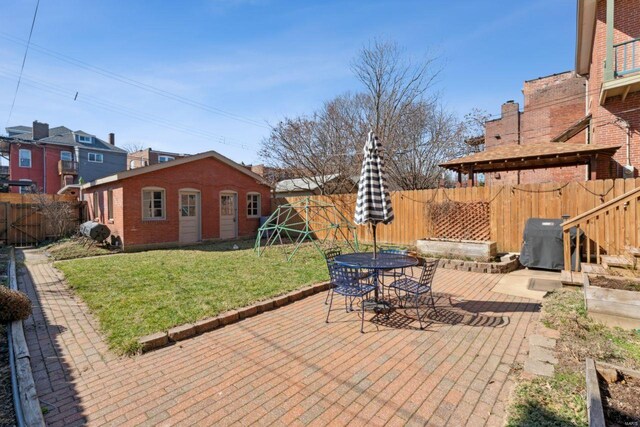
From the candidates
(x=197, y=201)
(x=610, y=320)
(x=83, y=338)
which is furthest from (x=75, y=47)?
(x=610, y=320)

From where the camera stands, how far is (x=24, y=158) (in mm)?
27984

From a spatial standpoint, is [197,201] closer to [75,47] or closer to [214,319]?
[75,47]

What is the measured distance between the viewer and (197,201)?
46.1 feet

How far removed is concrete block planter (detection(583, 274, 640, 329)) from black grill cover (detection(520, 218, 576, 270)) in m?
3.73

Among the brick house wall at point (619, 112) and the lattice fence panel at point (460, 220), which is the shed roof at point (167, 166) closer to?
the lattice fence panel at point (460, 220)

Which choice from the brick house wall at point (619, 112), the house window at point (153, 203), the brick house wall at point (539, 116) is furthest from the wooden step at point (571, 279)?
the brick house wall at point (539, 116)

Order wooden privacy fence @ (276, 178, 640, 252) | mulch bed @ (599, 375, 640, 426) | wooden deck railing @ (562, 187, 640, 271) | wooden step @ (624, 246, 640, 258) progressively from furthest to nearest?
wooden privacy fence @ (276, 178, 640, 252) → wooden deck railing @ (562, 187, 640, 271) → wooden step @ (624, 246, 640, 258) → mulch bed @ (599, 375, 640, 426)

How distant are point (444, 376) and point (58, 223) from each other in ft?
57.2

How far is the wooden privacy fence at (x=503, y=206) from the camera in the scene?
8547mm

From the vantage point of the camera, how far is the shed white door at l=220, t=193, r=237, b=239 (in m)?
14.9

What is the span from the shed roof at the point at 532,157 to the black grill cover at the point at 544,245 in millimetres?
2899

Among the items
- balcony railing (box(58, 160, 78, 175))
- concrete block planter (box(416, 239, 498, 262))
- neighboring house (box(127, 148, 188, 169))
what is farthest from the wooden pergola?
neighboring house (box(127, 148, 188, 169))

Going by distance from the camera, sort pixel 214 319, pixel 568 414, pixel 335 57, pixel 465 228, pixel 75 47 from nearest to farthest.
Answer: pixel 568 414, pixel 214 319, pixel 75 47, pixel 465 228, pixel 335 57

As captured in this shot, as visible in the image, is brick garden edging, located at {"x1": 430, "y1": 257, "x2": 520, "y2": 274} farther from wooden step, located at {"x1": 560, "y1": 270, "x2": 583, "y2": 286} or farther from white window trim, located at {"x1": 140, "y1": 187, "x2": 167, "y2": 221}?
white window trim, located at {"x1": 140, "y1": 187, "x2": 167, "y2": 221}
